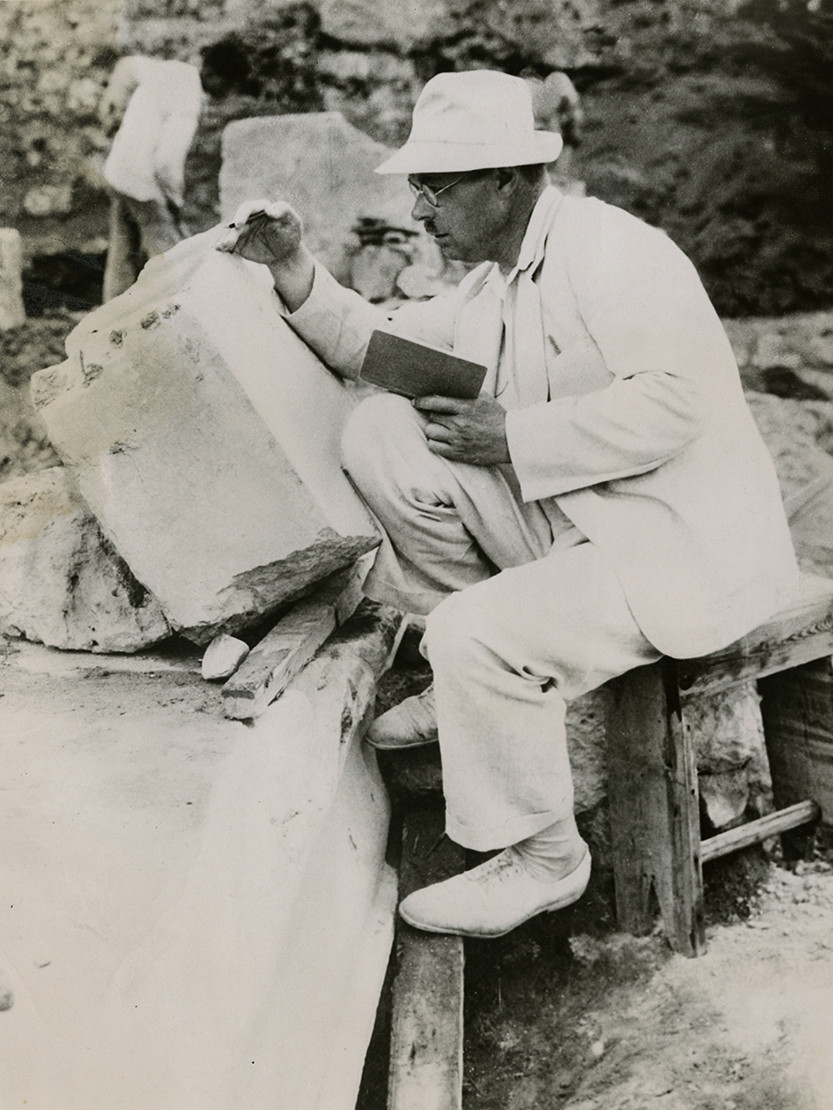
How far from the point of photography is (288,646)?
2256 millimetres

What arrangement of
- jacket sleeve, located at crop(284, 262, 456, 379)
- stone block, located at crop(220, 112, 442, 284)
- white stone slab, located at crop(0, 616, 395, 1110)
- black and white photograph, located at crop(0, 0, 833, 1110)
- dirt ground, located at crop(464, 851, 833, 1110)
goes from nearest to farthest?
white stone slab, located at crop(0, 616, 395, 1110) < black and white photograph, located at crop(0, 0, 833, 1110) < dirt ground, located at crop(464, 851, 833, 1110) < jacket sleeve, located at crop(284, 262, 456, 379) < stone block, located at crop(220, 112, 442, 284)

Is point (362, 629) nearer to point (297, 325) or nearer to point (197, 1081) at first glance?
point (297, 325)

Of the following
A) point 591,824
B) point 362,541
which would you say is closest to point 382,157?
point 362,541

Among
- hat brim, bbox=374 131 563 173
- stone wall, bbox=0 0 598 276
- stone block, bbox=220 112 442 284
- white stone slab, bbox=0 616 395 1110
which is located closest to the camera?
white stone slab, bbox=0 616 395 1110

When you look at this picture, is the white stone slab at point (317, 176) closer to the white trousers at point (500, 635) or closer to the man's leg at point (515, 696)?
the white trousers at point (500, 635)

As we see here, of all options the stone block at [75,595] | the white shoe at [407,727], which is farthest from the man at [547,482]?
the stone block at [75,595]

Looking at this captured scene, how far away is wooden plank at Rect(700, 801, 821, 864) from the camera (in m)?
2.45

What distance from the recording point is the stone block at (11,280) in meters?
2.68

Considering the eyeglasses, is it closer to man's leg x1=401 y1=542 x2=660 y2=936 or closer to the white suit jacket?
the white suit jacket

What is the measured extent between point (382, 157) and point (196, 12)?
660 millimetres

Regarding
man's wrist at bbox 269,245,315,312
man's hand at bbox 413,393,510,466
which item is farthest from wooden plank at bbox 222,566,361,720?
man's wrist at bbox 269,245,315,312

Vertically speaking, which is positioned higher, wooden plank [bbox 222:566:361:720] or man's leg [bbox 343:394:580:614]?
man's leg [bbox 343:394:580:614]

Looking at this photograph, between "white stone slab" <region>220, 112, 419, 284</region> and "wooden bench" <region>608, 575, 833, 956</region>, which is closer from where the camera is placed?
"wooden bench" <region>608, 575, 833, 956</region>

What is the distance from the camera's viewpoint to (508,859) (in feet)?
7.24
